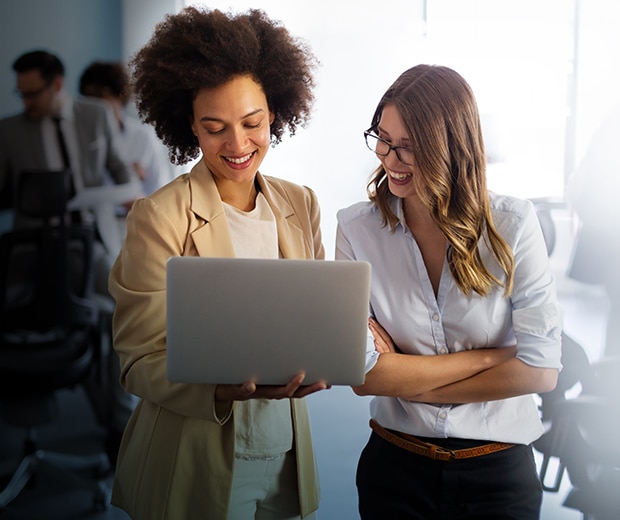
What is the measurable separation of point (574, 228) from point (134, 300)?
1.79 m

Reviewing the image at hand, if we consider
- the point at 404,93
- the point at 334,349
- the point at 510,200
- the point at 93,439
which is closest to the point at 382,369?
the point at 334,349

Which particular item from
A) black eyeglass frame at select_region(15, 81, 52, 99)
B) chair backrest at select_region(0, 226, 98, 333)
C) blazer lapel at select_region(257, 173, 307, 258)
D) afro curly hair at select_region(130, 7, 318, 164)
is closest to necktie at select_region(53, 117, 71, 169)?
black eyeglass frame at select_region(15, 81, 52, 99)

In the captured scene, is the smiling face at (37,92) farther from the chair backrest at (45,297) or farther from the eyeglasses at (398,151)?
the eyeglasses at (398,151)

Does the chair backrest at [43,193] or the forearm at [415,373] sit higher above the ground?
the chair backrest at [43,193]

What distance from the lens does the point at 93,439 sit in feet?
10.3

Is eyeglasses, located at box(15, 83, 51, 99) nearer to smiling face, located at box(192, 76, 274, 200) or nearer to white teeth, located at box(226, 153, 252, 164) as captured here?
smiling face, located at box(192, 76, 274, 200)

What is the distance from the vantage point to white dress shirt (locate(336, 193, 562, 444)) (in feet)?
5.09

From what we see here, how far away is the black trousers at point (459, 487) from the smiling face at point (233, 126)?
0.74 meters

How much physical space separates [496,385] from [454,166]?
0.48 m

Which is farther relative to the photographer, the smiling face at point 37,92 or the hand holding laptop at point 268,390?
the smiling face at point 37,92

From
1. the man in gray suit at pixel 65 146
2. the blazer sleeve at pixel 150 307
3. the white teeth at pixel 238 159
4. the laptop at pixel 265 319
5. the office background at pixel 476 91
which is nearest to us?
the laptop at pixel 265 319

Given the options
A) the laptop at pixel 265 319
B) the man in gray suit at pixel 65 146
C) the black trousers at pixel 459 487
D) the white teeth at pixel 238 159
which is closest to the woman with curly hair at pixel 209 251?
the white teeth at pixel 238 159

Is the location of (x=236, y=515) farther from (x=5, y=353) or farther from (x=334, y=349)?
(x=5, y=353)

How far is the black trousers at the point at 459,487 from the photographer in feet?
5.18
